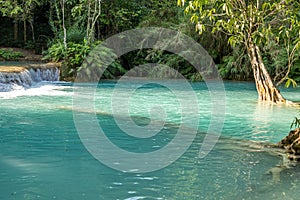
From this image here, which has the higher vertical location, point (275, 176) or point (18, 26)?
point (18, 26)

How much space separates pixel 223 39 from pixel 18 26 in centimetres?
1496

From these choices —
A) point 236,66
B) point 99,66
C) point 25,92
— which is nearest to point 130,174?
point 25,92

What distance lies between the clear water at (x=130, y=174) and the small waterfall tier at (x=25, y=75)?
4.72 m

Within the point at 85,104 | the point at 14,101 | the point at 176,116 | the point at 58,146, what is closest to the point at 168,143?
the point at 58,146

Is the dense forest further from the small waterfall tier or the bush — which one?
the small waterfall tier

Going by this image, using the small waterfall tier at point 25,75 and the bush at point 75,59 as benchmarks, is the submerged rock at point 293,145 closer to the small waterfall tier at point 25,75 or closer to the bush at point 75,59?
the small waterfall tier at point 25,75

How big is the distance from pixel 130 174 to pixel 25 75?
11668 millimetres

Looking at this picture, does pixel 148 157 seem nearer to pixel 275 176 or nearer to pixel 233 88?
pixel 275 176

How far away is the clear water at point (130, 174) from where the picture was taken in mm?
4359

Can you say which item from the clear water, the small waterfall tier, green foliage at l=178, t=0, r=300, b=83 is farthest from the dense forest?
the clear water

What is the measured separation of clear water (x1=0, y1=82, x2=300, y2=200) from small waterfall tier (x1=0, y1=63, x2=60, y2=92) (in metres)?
4.72

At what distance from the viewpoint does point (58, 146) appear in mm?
6254

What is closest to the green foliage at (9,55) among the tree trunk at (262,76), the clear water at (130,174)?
the clear water at (130,174)

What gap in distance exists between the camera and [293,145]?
238 inches
